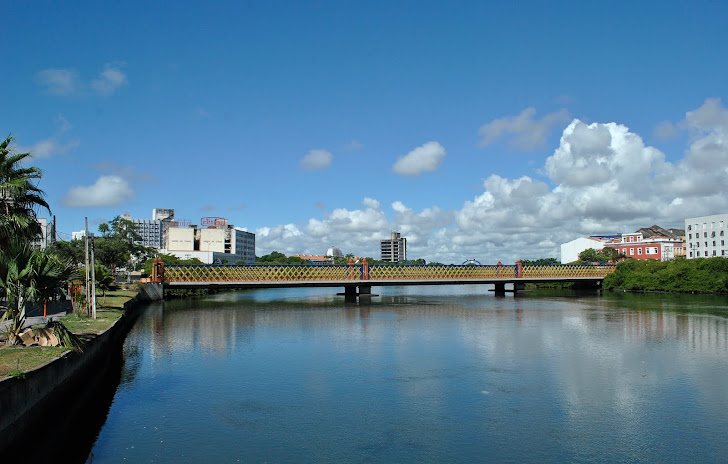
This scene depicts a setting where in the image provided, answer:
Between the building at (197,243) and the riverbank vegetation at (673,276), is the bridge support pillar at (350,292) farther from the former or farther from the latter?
the building at (197,243)

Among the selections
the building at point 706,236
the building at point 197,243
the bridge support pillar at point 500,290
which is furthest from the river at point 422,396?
the building at point 197,243

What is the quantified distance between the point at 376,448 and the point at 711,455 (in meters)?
8.59

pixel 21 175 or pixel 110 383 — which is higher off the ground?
pixel 21 175

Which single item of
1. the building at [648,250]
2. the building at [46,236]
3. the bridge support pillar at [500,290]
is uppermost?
the building at [46,236]

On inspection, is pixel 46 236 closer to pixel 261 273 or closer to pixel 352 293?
pixel 261 273

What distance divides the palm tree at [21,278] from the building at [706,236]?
367ft

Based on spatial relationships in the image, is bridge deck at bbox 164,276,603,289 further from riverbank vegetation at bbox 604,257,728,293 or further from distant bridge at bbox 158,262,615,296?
riverbank vegetation at bbox 604,257,728,293

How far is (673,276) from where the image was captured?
82.1m

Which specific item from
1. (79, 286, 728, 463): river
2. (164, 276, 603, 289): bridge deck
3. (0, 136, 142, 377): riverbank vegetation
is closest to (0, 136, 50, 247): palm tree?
(0, 136, 142, 377): riverbank vegetation

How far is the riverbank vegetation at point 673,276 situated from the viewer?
250ft

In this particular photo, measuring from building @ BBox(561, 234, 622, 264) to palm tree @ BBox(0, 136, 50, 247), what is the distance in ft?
454

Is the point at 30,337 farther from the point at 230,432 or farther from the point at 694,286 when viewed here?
the point at 694,286

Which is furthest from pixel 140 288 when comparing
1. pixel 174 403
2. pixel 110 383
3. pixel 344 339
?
pixel 174 403

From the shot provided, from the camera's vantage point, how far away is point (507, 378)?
74.7ft
